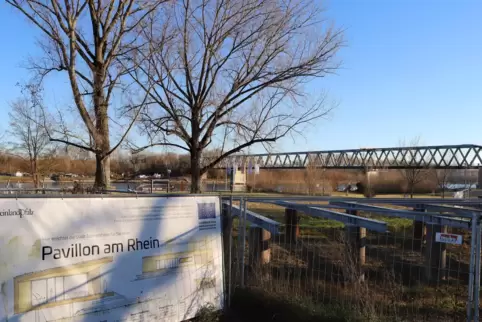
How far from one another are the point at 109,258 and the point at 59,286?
565mm

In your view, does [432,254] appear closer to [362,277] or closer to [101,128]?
[362,277]

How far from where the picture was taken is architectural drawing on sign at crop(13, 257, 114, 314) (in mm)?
4054

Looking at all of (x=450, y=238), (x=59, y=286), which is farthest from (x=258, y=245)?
→ (x=59, y=286)

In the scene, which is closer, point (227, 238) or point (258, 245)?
point (227, 238)

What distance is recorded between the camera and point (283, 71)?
15906 millimetres

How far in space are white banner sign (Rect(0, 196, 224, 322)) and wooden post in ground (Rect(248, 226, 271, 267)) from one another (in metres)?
→ 2.06

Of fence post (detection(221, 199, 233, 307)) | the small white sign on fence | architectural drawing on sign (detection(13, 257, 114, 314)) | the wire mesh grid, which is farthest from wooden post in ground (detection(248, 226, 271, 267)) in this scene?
the small white sign on fence

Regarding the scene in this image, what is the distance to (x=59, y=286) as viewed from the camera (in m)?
4.28

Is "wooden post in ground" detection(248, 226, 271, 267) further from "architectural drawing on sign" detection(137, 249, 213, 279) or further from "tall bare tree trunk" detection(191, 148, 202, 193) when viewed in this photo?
"tall bare tree trunk" detection(191, 148, 202, 193)

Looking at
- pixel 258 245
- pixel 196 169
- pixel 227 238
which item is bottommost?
pixel 258 245

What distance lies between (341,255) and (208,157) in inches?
447

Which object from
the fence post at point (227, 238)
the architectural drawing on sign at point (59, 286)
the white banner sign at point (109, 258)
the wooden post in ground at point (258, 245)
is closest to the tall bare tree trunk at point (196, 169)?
the wooden post in ground at point (258, 245)

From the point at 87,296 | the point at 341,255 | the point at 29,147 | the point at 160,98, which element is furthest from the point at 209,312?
the point at 29,147

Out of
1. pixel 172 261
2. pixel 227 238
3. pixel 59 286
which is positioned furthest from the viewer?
pixel 227 238
